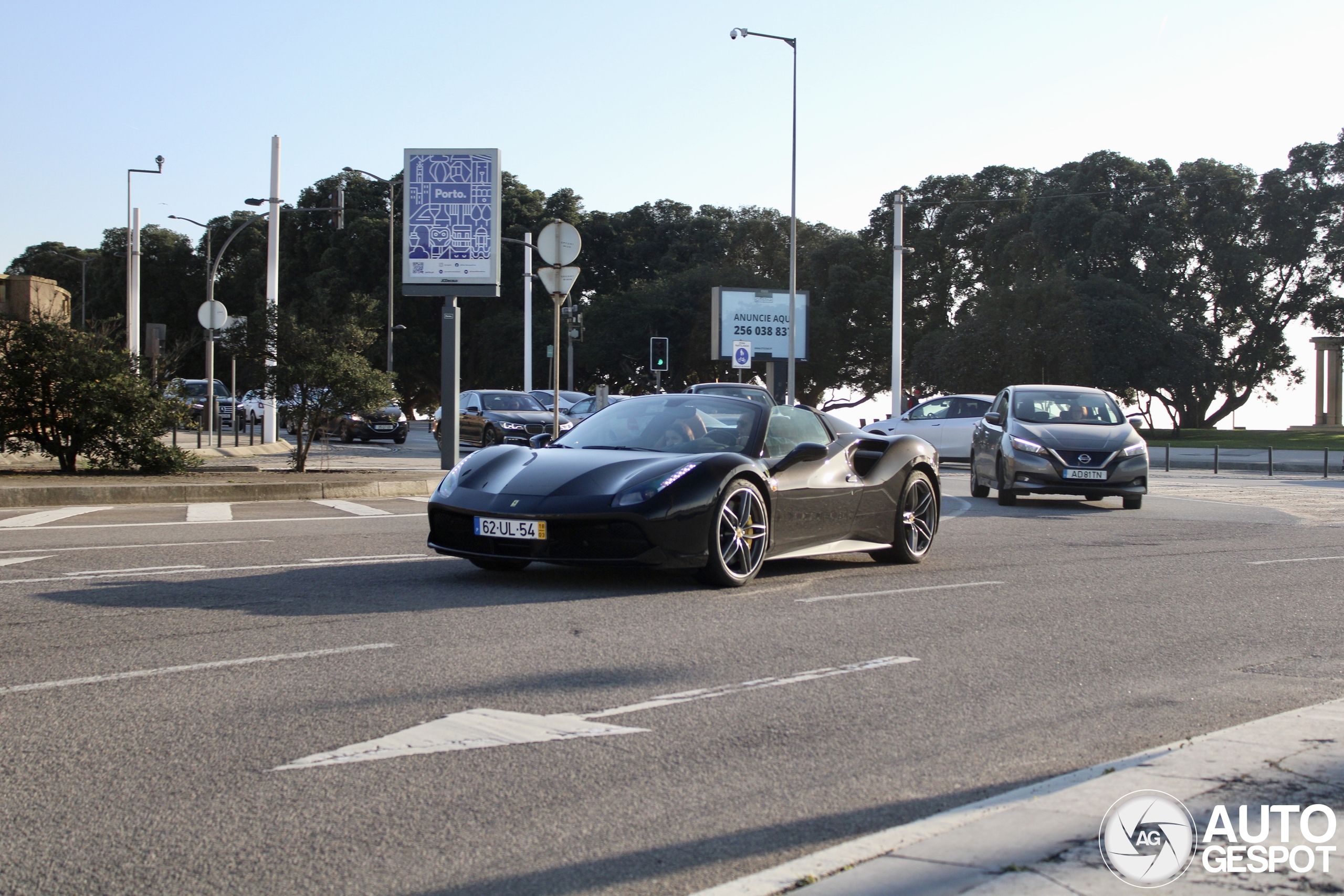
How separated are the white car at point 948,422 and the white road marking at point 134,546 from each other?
61.2 feet

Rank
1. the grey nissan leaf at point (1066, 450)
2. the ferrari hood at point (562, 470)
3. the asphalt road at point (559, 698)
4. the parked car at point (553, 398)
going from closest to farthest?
the asphalt road at point (559, 698)
the ferrari hood at point (562, 470)
the grey nissan leaf at point (1066, 450)
the parked car at point (553, 398)

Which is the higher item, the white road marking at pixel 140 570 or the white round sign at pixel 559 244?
the white round sign at pixel 559 244

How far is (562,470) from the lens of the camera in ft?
27.8

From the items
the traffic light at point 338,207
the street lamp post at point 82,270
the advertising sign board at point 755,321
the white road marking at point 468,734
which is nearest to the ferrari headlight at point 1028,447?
the white road marking at point 468,734

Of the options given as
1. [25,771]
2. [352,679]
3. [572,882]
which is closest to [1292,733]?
[572,882]

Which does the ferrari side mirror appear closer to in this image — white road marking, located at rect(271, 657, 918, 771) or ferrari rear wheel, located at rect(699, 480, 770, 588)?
ferrari rear wheel, located at rect(699, 480, 770, 588)

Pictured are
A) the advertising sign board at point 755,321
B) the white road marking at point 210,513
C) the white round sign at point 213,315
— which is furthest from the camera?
the advertising sign board at point 755,321

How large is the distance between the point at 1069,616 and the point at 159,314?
87.3 m

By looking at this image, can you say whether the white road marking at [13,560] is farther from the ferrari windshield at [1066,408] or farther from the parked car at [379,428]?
the parked car at [379,428]

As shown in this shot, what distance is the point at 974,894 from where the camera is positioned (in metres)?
3.02

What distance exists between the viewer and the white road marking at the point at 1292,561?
35.3ft

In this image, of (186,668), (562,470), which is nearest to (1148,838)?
(186,668)

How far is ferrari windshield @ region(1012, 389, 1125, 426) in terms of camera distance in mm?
17609

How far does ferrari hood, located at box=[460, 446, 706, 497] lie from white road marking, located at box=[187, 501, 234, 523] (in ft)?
16.9
